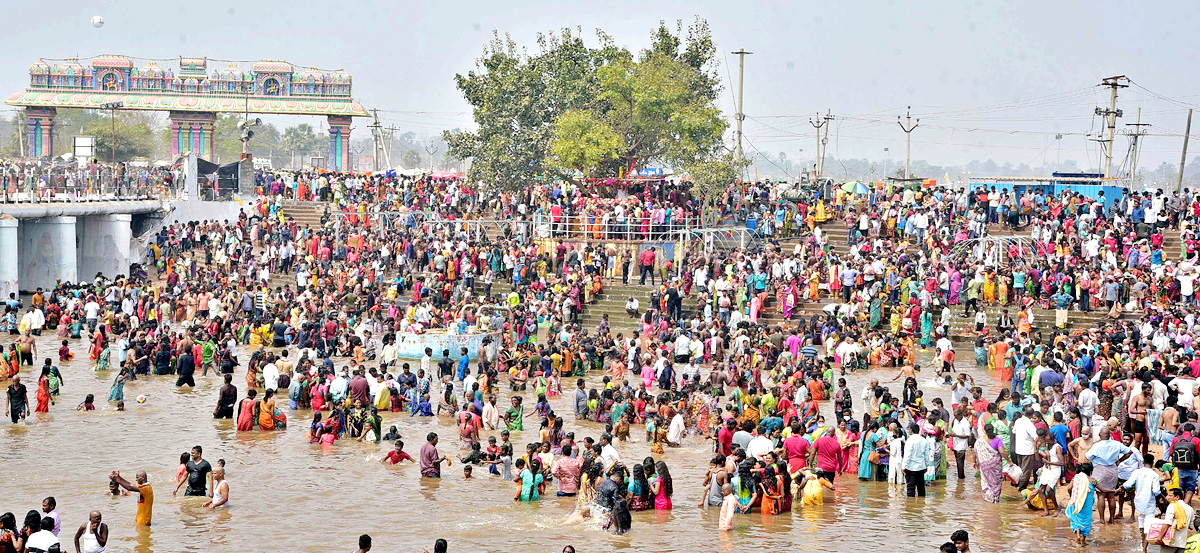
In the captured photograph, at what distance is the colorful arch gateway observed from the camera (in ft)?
187

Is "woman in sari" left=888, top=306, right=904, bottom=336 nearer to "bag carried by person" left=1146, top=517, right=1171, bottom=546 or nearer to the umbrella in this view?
the umbrella

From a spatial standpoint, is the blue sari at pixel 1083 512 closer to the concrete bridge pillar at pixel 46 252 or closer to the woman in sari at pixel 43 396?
the woman in sari at pixel 43 396

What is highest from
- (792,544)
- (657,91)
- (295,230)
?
(657,91)

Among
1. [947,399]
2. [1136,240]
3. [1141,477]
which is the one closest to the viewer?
[1141,477]

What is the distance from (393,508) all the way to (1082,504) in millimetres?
7532

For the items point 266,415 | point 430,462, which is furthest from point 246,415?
point 430,462

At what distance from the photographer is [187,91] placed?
5725 cm

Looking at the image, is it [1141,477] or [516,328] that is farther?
[516,328]

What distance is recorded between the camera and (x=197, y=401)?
73.9ft

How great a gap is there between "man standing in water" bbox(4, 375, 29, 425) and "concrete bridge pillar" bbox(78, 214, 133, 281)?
1979 centimetres

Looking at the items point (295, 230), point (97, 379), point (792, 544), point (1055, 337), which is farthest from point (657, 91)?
point (792, 544)

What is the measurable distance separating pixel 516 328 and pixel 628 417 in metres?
8.45

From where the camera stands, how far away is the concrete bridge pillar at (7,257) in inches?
1340

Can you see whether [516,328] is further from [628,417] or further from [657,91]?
[657,91]
